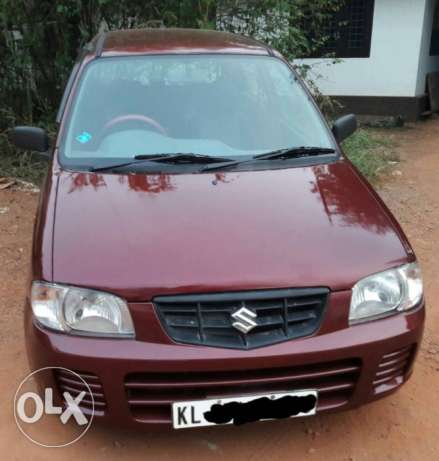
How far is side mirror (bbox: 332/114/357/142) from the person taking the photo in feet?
10.9

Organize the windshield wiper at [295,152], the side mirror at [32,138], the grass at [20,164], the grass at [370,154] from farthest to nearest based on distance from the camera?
the grass at [370,154], the grass at [20,164], the side mirror at [32,138], the windshield wiper at [295,152]

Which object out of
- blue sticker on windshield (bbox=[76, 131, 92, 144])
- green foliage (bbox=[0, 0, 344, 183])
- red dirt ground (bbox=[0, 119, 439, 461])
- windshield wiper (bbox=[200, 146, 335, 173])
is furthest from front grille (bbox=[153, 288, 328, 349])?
green foliage (bbox=[0, 0, 344, 183])

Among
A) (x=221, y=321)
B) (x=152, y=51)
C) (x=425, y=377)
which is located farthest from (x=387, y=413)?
(x=152, y=51)

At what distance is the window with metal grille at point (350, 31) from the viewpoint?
9922mm

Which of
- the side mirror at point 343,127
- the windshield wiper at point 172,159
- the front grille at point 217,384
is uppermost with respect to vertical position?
the windshield wiper at point 172,159

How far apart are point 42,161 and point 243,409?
192 inches

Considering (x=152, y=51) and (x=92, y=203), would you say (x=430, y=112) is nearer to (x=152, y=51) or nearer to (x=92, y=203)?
(x=152, y=51)

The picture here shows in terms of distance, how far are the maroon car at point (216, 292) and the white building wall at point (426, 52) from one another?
27.4 feet

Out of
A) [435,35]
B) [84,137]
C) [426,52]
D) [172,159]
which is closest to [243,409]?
[172,159]

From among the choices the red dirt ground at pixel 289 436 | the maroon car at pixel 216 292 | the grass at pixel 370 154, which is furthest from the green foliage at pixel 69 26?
the red dirt ground at pixel 289 436

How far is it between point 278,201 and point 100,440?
1.35 meters

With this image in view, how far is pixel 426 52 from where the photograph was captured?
10.1m

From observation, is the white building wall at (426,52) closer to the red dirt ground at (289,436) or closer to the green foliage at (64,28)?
the green foliage at (64,28)

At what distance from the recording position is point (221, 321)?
196 centimetres
